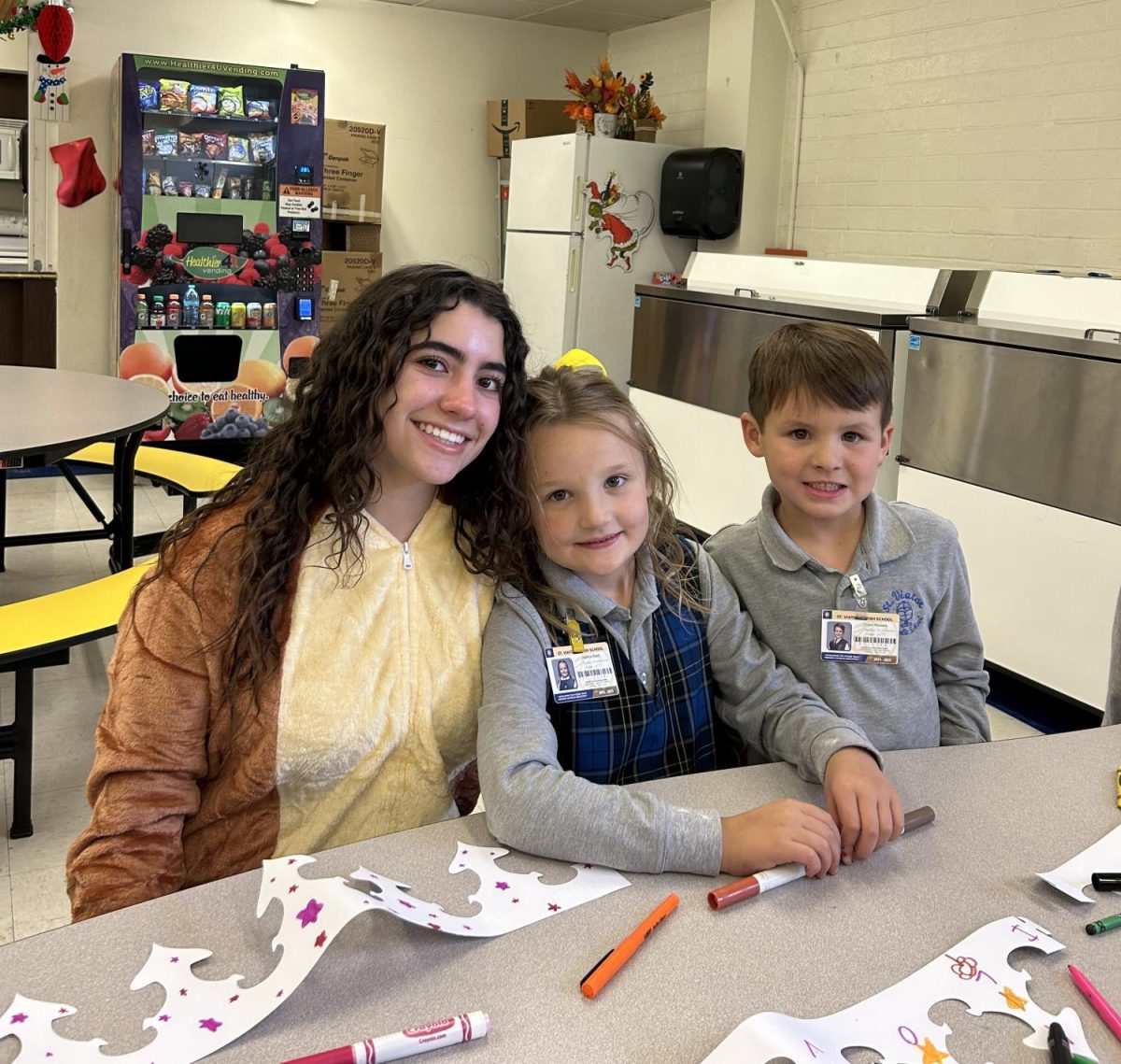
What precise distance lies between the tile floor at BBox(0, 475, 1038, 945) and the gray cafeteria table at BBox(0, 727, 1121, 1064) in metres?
0.81

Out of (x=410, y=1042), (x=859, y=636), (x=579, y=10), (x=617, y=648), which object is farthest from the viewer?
(x=579, y=10)

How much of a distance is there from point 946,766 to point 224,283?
5.36 m

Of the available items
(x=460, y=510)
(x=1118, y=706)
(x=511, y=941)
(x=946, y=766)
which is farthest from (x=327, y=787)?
(x=1118, y=706)

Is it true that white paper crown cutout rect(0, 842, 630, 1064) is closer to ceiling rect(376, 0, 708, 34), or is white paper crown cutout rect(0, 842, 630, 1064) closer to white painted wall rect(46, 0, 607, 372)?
white painted wall rect(46, 0, 607, 372)

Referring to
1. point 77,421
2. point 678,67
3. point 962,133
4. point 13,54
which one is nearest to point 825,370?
point 77,421

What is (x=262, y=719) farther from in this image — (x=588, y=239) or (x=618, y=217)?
(x=618, y=217)

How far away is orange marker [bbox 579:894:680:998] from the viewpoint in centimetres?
82

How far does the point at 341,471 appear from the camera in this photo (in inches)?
50.1

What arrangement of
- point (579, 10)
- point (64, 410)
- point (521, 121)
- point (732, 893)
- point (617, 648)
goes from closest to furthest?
point (732, 893) → point (617, 648) → point (64, 410) → point (579, 10) → point (521, 121)

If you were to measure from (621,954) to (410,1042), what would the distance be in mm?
188

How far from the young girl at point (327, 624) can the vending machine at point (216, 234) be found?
4432mm

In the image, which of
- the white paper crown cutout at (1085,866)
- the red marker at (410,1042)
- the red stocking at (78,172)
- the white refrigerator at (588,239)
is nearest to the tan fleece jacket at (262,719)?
the red marker at (410,1042)

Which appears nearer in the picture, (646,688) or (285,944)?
(285,944)

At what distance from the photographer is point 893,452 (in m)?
3.87
